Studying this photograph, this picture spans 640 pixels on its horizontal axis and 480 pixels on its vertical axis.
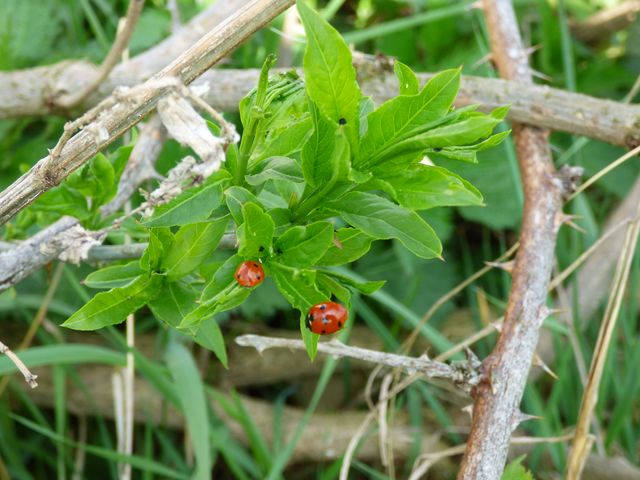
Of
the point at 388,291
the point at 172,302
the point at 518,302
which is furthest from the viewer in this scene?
the point at 388,291

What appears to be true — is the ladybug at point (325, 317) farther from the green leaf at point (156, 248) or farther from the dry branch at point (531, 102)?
the dry branch at point (531, 102)

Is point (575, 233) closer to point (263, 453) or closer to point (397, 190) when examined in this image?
point (263, 453)

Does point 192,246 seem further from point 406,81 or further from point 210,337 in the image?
point 406,81

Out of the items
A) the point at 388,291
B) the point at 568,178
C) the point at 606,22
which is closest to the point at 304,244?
the point at 568,178

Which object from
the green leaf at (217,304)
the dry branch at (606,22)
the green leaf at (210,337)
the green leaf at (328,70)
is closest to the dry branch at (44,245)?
the green leaf at (210,337)

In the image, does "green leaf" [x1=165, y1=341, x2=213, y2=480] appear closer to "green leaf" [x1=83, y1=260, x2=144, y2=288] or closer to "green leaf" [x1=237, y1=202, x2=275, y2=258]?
"green leaf" [x1=83, y1=260, x2=144, y2=288]

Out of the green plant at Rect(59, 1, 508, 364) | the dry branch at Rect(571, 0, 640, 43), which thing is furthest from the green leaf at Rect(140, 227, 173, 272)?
the dry branch at Rect(571, 0, 640, 43)

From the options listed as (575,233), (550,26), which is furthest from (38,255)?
(550,26)
